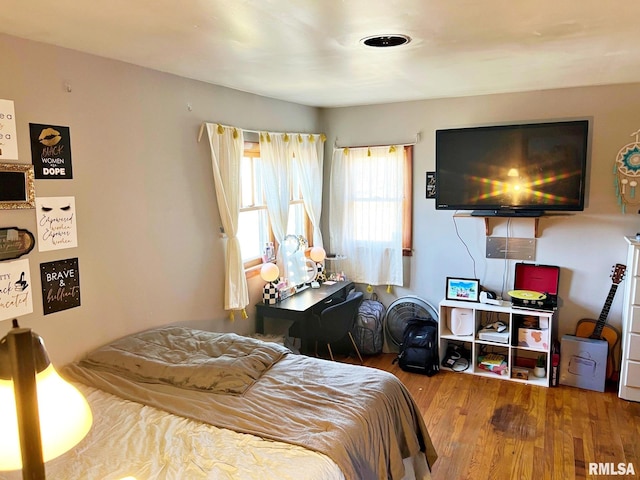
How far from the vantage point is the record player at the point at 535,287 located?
12.6 ft

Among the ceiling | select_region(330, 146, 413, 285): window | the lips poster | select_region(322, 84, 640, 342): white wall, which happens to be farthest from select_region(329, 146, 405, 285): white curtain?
the lips poster

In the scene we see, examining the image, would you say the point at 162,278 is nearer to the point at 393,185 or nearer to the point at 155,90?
the point at 155,90

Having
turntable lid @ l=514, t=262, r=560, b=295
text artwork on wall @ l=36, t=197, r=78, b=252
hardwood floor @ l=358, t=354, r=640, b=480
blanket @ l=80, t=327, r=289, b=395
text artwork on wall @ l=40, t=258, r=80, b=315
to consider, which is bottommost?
hardwood floor @ l=358, t=354, r=640, b=480

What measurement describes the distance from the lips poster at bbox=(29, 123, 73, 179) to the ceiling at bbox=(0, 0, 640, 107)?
1.39 ft

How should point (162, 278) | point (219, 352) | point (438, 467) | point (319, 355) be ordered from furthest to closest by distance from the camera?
point (319, 355)
point (162, 278)
point (438, 467)
point (219, 352)

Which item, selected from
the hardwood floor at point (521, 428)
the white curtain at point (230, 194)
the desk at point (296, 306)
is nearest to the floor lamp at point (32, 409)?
the hardwood floor at point (521, 428)

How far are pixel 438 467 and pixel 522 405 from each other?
3.59 feet

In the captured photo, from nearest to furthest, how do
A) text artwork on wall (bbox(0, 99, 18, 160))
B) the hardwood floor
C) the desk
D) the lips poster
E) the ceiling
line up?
the ceiling < text artwork on wall (bbox(0, 99, 18, 160)) < the lips poster < the hardwood floor < the desk

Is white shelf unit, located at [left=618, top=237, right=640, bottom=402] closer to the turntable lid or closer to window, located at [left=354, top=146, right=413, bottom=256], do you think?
the turntable lid

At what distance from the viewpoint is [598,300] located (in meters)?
3.91

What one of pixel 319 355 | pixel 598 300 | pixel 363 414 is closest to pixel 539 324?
pixel 598 300

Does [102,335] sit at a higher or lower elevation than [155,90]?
lower

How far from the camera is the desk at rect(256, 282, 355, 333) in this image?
3.76 meters

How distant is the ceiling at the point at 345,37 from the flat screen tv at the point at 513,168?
48cm
